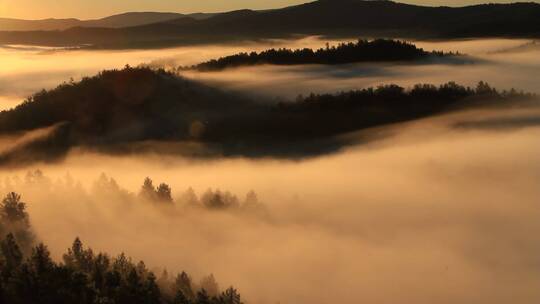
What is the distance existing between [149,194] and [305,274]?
43.9 m

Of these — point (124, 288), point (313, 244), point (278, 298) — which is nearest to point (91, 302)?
point (124, 288)

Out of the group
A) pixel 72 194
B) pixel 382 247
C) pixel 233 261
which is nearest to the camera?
pixel 233 261

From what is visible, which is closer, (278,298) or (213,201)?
(278,298)

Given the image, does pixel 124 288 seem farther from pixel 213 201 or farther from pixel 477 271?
pixel 477 271

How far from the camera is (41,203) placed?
14850 centimetres

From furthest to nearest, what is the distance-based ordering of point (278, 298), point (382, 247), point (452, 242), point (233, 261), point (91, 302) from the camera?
point (452, 242) < point (382, 247) < point (233, 261) < point (278, 298) < point (91, 302)

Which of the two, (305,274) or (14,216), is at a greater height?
(14,216)

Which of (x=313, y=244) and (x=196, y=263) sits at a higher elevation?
(x=196, y=263)

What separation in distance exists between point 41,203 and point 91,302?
8219 cm

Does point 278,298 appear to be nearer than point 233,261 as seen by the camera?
Yes

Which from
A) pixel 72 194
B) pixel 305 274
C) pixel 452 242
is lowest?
pixel 452 242

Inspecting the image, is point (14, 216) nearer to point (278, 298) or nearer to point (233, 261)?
point (233, 261)

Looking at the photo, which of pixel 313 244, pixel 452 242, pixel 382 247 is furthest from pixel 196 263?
pixel 452 242

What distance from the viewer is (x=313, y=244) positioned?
16175 cm
